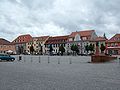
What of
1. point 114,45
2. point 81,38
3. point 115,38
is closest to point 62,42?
point 81,38

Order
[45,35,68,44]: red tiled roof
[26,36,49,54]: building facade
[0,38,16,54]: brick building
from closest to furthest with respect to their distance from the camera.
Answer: [45,35,68,44]: red tiled roof → [26,36,49,54]: building facade → [0,38,16,54]: brick building

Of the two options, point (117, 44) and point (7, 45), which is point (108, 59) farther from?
point (7, 45)

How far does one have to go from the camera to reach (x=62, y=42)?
132 m

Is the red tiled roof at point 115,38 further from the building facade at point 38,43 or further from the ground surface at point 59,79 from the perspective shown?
the ground surface at point 59,79

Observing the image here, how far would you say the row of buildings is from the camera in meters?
114

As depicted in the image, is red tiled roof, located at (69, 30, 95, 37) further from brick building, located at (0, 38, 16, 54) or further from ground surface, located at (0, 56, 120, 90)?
ground surface, located at (0, 56, 120, 90)

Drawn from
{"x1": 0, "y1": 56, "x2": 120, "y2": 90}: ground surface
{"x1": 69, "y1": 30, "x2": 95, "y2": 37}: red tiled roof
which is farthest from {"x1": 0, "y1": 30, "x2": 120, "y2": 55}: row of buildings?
{"x1": 0, "y1": 56, "x2": 120, "y2": 90}: ground surface

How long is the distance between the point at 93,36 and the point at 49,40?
30560 millimetres

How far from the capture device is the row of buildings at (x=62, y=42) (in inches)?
4481

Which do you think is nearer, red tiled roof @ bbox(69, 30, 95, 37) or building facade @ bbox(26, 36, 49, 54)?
red tiled roof @ bbox(69, 30, 95, 37)

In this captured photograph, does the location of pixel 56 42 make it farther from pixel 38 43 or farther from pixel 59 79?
pixel 59 79

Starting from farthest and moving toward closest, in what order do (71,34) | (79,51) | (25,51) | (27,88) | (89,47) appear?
(25,51)
(71,34)
(79,51)
(89,47)
(27,88)

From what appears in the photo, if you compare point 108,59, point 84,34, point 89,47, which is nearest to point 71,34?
point 84,34

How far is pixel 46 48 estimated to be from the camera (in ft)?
461
